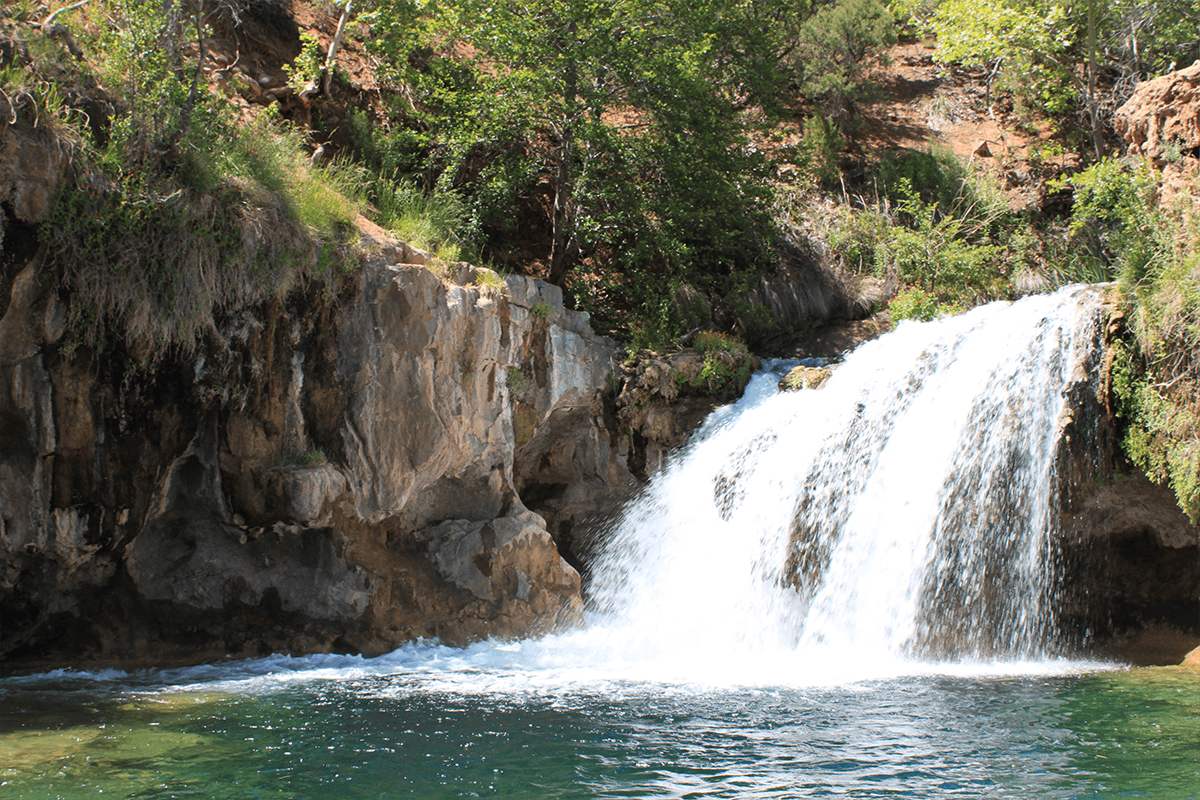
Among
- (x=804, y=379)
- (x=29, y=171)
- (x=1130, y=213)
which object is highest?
(x=1130, y=213)

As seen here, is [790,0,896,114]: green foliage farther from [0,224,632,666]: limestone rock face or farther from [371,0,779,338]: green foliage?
[0,224,632,666]: limestone rock face

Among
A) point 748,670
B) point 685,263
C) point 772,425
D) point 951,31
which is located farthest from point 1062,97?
point 748,670

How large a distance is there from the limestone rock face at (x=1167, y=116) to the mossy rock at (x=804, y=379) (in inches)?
191

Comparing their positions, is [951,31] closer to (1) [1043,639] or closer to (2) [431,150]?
(2) [431,150]

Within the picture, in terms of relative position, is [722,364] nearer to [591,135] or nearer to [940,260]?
[591,135]

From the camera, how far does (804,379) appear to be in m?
12.2

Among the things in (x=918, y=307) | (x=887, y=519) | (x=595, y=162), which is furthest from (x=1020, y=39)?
(x=887, y=519)

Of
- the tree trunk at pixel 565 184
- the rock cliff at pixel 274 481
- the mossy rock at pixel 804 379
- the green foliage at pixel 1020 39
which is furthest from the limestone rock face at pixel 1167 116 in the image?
the rock cliff at pixel 274 481

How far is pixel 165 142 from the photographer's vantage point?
8.83m

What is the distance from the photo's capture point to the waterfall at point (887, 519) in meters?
9.21

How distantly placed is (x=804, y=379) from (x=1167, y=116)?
5.50 meters

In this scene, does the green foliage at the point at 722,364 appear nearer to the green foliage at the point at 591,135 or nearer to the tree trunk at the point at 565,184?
the green foliage at the point at 591,135

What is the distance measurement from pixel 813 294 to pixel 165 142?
1047 cm

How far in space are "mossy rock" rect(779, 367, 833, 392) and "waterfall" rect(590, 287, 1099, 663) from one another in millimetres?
395
